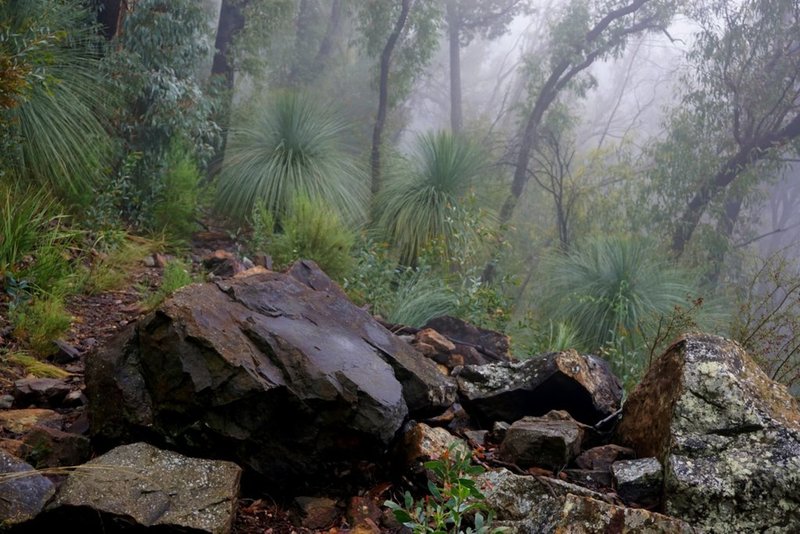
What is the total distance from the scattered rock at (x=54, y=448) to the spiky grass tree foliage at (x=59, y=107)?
3.13 meters

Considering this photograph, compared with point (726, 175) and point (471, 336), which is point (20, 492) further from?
point (726, 175)

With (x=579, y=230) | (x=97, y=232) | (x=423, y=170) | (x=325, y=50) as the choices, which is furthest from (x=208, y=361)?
(x=325, y=50)

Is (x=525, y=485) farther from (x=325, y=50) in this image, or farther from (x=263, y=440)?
(x=325, y=50)

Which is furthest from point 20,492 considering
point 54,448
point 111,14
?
point 111,14

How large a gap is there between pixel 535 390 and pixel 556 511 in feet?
3.47

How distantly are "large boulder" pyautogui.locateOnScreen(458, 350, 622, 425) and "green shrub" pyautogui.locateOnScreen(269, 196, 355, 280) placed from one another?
3156 mm

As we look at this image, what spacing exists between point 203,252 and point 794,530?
574 centimetres

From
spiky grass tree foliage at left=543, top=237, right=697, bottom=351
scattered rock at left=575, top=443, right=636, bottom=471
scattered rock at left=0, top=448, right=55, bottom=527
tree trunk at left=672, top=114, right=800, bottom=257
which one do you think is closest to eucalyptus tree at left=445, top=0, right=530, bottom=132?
tree trunk at left=672, top=114, right=800, bottom=257

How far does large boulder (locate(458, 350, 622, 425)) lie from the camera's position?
3.24 meters

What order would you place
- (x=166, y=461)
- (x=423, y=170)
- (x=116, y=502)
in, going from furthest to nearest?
(x=423, y=170), (x=166, y=461), (x=116, y=502)

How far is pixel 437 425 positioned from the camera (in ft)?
10.1

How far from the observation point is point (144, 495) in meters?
2.27

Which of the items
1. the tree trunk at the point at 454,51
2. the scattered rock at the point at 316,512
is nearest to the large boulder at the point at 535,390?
the scattered rock at the point at 316,512

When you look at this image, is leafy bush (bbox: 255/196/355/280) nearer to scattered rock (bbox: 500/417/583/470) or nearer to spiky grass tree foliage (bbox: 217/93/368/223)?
spiky grass tree foliage (bbox: 217/93/368/223)
